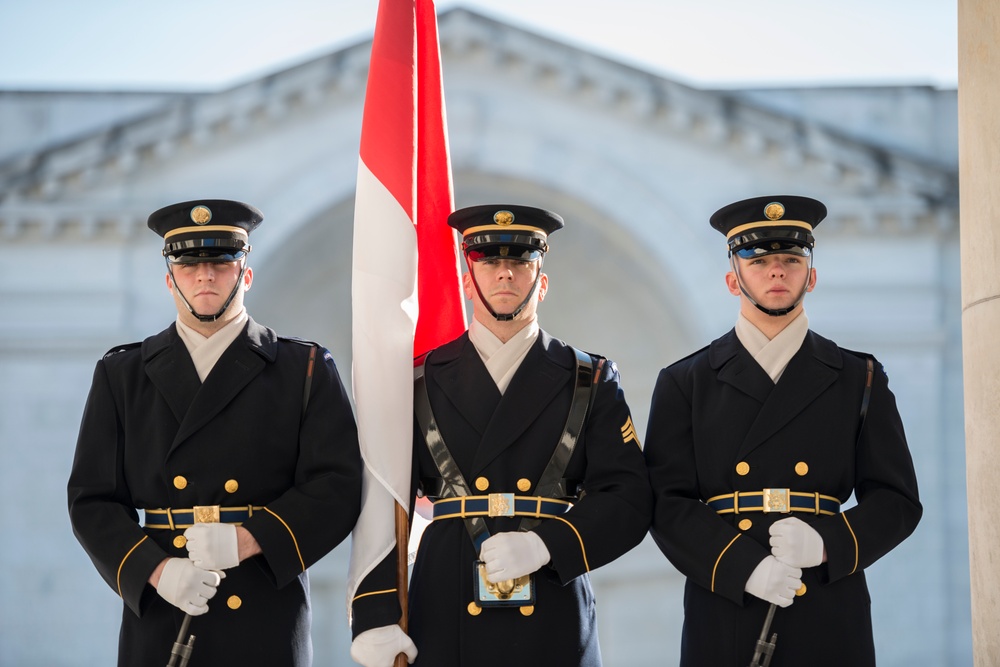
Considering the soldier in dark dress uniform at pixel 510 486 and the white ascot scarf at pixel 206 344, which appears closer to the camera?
the soldier in dark dress uniform at pixel 510 486

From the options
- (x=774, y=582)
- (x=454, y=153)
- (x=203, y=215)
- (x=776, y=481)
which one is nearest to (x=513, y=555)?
(x=774, y=582)

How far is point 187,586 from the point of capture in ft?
15.1

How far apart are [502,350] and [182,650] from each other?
1.60 metres

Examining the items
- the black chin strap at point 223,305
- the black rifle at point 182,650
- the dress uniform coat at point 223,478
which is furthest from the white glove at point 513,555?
the black chin strap at point 223,305

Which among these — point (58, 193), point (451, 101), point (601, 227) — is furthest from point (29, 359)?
point (601, 227)

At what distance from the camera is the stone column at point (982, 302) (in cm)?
462

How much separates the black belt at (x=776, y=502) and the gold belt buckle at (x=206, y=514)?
1.84 meters

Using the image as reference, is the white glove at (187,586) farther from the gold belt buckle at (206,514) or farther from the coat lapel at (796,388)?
the coat lapel at (796,388)

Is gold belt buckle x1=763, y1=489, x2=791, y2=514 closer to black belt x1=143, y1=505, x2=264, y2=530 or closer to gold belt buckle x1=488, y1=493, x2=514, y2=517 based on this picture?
gold belt buckle x1=488, y1=493, x2=514, y2=517

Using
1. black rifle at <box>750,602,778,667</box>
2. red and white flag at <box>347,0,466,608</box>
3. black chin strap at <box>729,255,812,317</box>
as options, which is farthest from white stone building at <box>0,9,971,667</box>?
black rifle at <box>750,602,778,667</box>

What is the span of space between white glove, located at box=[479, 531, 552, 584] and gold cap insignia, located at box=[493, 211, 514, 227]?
4.01ft

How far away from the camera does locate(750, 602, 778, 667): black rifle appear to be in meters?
4.70

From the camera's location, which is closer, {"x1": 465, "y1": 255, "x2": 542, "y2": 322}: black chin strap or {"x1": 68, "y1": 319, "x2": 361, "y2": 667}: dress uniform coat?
{"x1": 68, "y1": 319, "x2": 361, "y2": 667}: dress uniform coat

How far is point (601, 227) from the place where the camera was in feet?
52.7
